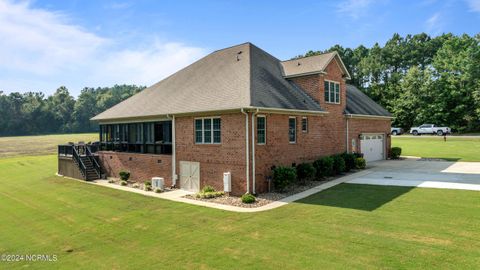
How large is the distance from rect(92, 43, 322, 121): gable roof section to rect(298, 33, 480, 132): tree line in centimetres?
4302

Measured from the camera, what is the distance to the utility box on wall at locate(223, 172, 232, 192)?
49.2 ft

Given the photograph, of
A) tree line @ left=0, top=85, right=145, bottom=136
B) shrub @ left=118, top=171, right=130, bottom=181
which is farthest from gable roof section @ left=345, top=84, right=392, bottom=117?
tree line @ left=0, top=85, right=145, bottom=136

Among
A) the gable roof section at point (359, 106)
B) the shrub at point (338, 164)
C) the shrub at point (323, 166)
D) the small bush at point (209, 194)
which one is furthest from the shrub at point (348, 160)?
the small bush at point (209, 194)

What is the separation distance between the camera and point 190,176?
17297 millimetres

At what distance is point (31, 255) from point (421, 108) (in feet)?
199

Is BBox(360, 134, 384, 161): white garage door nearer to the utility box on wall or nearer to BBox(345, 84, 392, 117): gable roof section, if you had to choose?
BBox(345, 84, 392, 117): gable roof section

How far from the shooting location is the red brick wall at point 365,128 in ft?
77.8

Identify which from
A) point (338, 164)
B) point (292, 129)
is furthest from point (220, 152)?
point (338, 164)

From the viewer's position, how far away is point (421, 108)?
55594 mm

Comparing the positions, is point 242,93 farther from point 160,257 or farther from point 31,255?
point 31,255

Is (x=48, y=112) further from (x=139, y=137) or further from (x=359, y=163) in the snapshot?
(x=359, y=163)

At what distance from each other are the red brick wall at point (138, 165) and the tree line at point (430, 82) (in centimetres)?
4800

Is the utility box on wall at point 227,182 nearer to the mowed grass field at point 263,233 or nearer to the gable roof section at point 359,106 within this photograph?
the mowed grass field at point 263,233

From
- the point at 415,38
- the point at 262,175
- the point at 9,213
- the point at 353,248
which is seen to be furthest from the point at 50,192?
the point at 415,38
